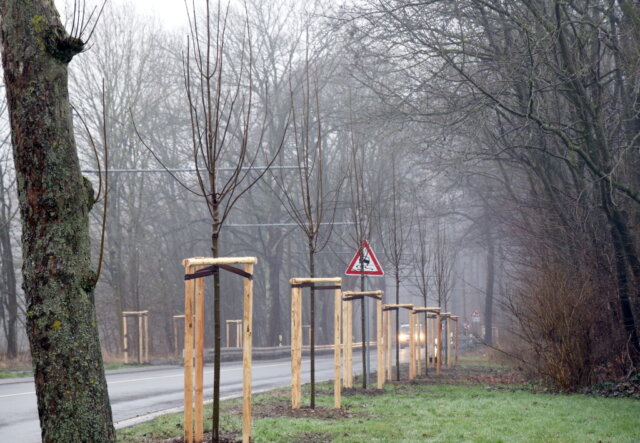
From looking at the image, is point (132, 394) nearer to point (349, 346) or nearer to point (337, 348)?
point (349, 346)

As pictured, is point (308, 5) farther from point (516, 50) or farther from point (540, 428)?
point (540, 428)

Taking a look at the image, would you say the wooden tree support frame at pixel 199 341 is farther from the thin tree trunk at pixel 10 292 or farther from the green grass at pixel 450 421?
the thin tree trunk at pixel 10 292

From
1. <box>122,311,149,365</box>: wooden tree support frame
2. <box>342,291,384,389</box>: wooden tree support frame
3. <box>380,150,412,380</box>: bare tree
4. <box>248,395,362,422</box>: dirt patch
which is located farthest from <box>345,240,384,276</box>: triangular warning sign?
<box>122,311,149,365</box>: wooden tree support frame

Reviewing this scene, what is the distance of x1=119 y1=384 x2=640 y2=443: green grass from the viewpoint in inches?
358

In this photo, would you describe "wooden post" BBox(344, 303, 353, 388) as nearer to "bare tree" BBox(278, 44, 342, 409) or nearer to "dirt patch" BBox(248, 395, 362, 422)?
"bare tree" BBox(278, 44, 342, 409)

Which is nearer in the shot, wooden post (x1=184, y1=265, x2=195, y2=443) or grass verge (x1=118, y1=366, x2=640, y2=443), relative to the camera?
wooden post (x1=184, y1=265, x2=195, y2=443)

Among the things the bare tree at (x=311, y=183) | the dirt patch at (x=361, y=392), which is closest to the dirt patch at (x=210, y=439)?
the bare tree at (x=311, y=183)

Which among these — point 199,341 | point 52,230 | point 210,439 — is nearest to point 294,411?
point 210,439

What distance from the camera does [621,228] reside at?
16.1 metres

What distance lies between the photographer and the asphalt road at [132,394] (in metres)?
11.2

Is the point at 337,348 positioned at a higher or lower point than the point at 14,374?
higher

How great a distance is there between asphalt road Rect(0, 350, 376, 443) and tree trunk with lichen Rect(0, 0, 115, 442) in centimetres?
459

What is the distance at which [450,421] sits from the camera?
34.7 feet

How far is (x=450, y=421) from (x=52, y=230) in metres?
6.56
